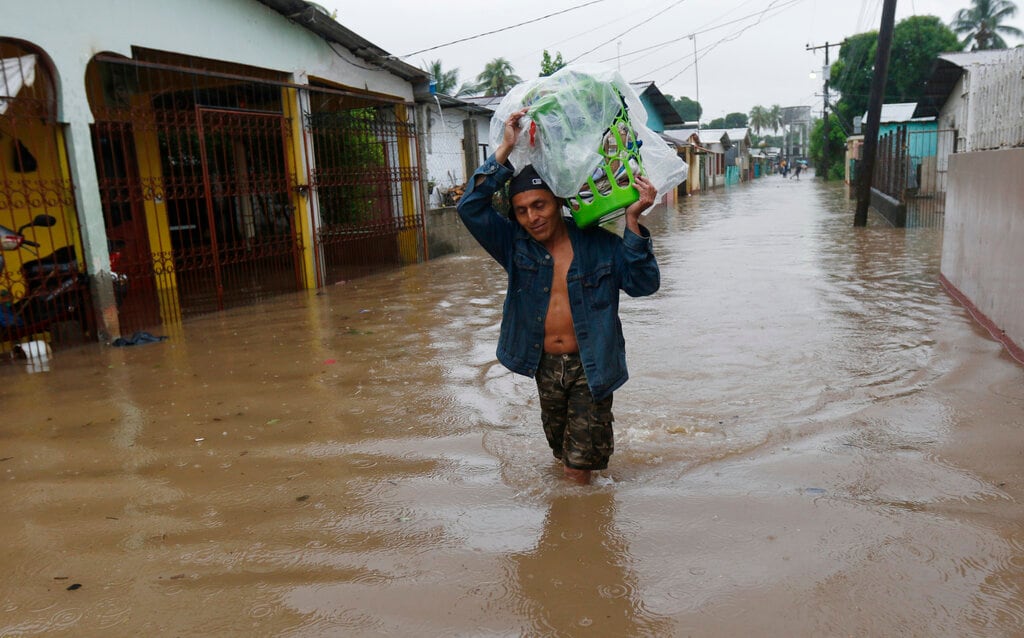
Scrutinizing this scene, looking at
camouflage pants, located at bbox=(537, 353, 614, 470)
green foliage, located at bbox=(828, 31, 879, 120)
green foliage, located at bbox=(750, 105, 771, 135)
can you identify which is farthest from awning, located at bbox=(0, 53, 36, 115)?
green foliage, located at bbox=(750, 105, 771, 135)

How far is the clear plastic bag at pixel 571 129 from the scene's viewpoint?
9.84ft

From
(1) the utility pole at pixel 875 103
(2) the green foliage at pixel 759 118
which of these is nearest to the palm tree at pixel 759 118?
(2) the green foliage at pixel 759 118

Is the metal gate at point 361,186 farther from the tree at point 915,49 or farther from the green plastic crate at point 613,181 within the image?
the tree at point 915,49

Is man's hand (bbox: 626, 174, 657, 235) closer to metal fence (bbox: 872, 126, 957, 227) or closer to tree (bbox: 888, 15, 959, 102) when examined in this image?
metal fence (bbox: 872, 126, 957, 227)

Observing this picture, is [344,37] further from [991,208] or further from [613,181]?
[613,181]

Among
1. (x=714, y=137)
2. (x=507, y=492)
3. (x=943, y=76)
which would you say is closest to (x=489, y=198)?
(x=507, y=492)

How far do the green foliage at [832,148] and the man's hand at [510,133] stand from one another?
48.3 meters

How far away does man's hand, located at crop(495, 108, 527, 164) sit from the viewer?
301 centimetres

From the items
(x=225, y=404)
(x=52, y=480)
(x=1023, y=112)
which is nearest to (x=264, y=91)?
(x=225, y=404)

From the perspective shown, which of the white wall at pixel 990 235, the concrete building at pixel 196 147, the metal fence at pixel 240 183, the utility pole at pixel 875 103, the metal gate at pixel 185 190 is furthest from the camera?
the utility pole at pixel 875 103

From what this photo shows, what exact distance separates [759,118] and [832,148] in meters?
64.4

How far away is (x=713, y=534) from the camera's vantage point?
301cm

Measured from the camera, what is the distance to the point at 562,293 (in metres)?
3.25

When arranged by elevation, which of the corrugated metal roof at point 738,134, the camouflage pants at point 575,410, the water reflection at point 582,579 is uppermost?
the corrugated metal roof at point 738,134
